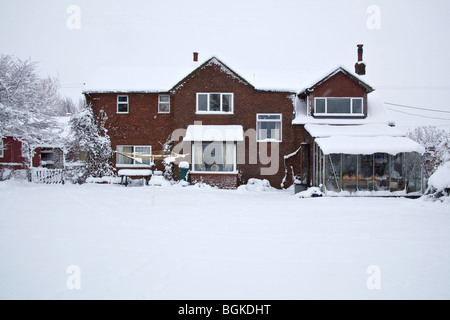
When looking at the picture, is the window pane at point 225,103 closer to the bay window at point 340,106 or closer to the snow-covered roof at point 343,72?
the snow-covered roof at point 343,72

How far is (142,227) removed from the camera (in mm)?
8609

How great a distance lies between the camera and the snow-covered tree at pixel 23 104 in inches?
749

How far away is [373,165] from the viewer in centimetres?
1659

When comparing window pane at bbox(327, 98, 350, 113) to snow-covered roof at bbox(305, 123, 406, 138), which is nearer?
snow-covered roof at bbox(305, 123, 406, 138)

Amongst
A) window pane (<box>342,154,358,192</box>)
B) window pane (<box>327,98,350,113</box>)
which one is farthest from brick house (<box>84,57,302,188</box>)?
window pane (<box>342,154,358,192</box>)

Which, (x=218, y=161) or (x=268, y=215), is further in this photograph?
(x=218, y=161)

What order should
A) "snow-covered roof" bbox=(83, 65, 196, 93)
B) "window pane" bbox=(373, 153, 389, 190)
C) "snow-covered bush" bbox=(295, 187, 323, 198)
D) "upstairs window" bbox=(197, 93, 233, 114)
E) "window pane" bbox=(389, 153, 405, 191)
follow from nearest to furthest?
"snow-covered bush" bbox=(295, 187, 323, 198) < "window pane" bbox=(389, 153, 405, 191) < "window pane" bbox=(373, 153, 389, 190) < "upstairs window" bbox=(197, 93, 233, 114) < "snow-covered roof" bbox=(83, 65, 196, 93)

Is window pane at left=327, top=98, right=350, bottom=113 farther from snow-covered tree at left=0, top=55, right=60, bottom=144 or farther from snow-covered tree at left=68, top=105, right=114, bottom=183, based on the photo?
snow-covered tree at left=0, top=55, right=60, bottom=144

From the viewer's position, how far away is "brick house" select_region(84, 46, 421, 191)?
64.6ft

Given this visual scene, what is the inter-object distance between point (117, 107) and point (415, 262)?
19451 mm

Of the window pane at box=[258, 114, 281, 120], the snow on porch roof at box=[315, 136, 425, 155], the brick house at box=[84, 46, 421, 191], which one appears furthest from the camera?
the window pane at box=[258, 114, 281, 120]

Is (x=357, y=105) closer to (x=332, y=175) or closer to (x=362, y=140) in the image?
(x=362, y=140)

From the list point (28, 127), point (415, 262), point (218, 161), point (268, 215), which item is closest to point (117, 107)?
point (28, 127)
